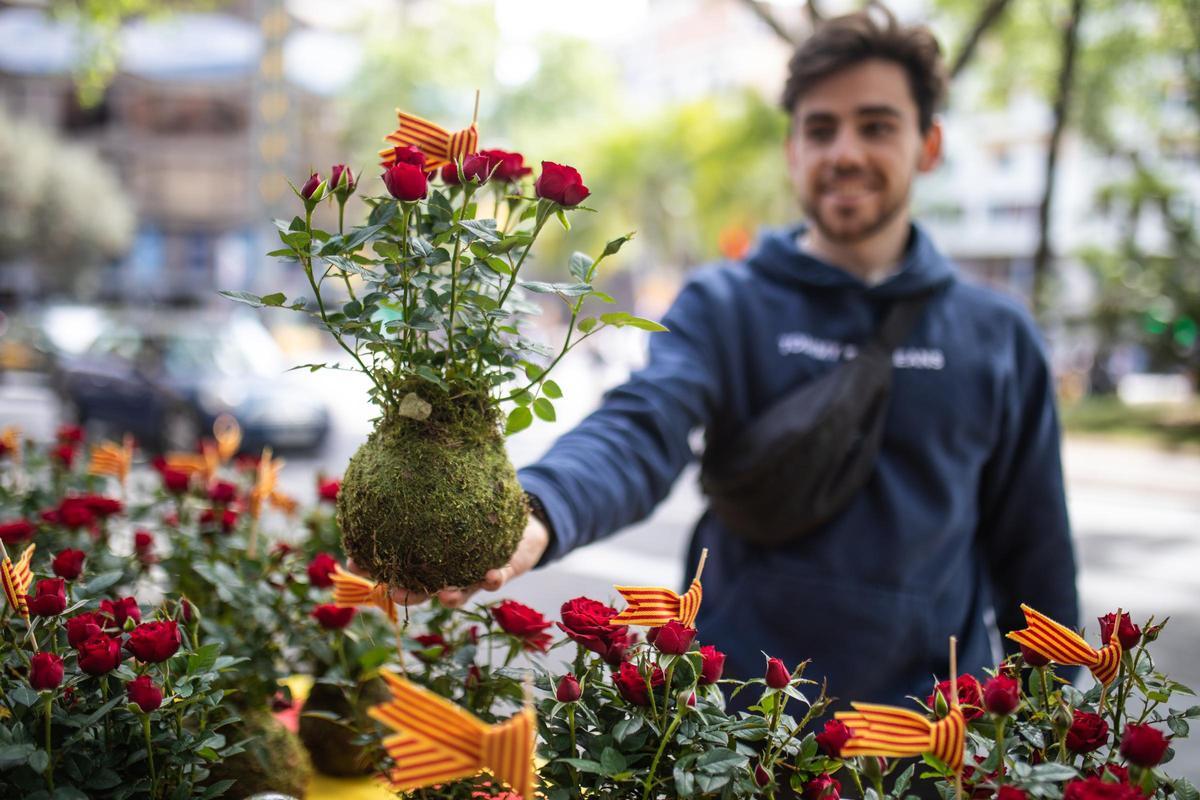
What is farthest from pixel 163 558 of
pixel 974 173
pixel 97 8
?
pixel 974 173

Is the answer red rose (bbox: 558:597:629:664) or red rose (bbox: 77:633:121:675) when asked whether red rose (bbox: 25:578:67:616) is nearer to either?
red rose (bbox: 77:633:121:675)

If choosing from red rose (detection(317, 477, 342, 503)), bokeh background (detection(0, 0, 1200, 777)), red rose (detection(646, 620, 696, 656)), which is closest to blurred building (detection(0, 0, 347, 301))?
bokeh background (detection(0, 0, 1200, 777))

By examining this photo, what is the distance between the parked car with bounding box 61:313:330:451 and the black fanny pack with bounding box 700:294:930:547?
846 cm

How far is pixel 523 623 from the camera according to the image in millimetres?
1290

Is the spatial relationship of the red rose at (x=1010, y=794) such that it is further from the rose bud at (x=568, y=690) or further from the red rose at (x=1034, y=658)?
the rose bud at (x=568, y=690)

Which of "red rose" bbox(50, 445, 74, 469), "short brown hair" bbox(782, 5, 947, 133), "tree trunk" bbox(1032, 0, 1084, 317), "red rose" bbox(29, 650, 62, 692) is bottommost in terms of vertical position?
"red rose" bbox(50, 445, 74, 469)

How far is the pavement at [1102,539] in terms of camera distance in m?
5.75

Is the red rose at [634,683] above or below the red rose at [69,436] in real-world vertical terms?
above

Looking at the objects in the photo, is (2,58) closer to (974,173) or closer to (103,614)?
(974,173)

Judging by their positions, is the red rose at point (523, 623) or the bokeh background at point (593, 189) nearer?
the red rose at point (523, 623)

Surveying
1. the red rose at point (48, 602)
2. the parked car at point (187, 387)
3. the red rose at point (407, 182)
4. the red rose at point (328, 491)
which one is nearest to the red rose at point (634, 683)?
the red rose at point (407, 182)

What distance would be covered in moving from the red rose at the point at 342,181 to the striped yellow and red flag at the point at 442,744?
0.54 meters

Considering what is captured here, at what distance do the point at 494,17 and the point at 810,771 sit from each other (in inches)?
1314

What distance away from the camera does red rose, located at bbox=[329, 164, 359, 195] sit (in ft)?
3.72
